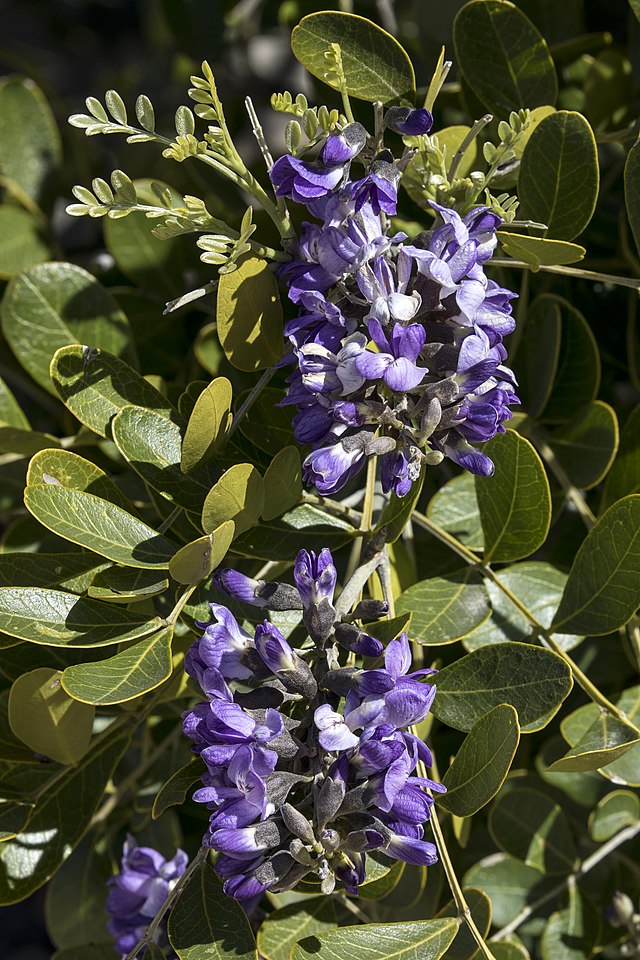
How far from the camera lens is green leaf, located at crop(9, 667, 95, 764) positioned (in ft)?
3.30

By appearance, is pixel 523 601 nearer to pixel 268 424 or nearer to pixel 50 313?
pixel 268 424

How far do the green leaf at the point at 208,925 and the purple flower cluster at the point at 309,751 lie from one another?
0.14m

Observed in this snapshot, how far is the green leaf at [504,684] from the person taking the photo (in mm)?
960

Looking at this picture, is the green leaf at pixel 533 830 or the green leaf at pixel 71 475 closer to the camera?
the green leaf at pixel 71 475

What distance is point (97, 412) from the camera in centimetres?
104

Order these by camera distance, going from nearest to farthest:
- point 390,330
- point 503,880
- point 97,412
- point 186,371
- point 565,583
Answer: point 390,330 < point 97,412 < point 565,583 < point 503,880 < point 186,371

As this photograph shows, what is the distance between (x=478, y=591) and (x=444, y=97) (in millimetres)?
695

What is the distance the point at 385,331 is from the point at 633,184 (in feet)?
1.26

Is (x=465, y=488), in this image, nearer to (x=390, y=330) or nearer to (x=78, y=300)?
(x=390, y=330)

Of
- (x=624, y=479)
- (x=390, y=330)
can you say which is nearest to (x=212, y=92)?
(x=390, y=330)

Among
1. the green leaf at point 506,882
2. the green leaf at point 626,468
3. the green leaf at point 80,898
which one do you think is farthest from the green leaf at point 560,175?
the green leaf at point 80,898

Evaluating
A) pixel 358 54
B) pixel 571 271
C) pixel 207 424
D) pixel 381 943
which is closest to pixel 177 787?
pixel 381 943

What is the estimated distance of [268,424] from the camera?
3.54 feet

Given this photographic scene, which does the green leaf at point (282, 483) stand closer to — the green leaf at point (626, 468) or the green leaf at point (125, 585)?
the green leaf at point (125, 585)
